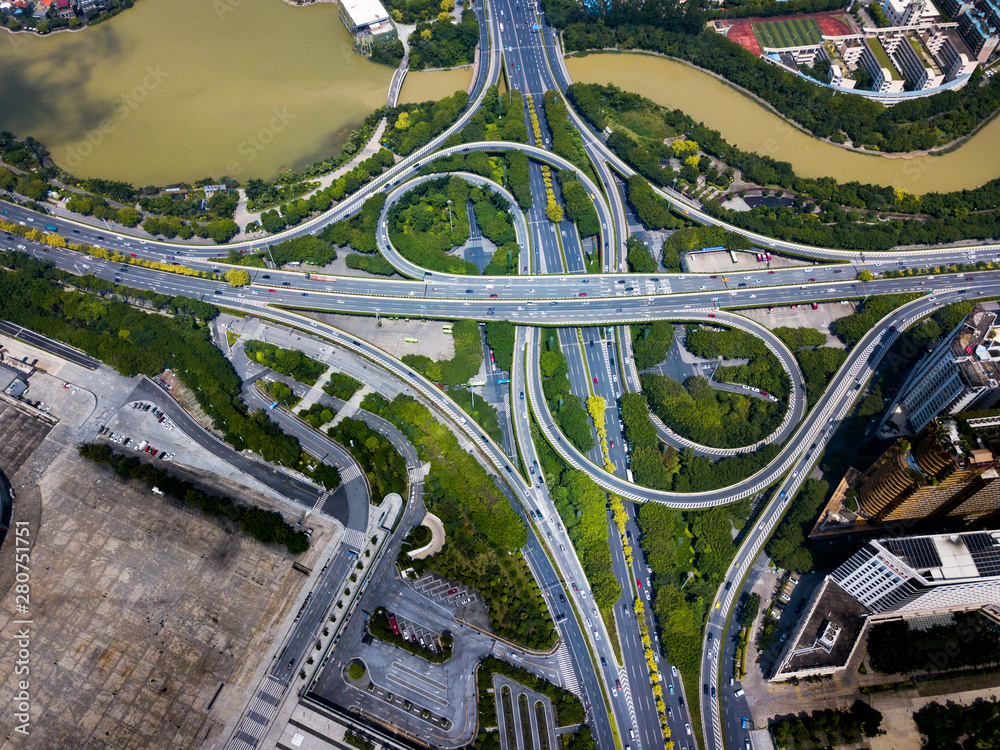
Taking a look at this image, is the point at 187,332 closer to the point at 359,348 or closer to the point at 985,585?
the point at 359,348

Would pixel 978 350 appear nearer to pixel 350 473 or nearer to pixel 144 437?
pixel 350 473

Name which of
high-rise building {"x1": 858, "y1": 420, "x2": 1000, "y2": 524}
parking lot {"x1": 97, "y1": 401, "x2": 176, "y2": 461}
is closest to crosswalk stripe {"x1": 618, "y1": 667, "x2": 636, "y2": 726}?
high-rise building {"x1": 858, "y1": 420, "x2": 1000, "y2": 524}

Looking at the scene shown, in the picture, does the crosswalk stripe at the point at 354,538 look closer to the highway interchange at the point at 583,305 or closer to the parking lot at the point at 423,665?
the parking lot at the point at 423,665

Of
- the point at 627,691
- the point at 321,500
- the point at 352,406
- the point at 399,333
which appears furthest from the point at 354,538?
the point at 627,691

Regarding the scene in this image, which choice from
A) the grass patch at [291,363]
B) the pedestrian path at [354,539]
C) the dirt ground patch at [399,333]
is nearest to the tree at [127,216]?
the grass patch at [291,363]

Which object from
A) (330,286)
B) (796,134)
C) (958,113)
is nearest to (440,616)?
(330,286)

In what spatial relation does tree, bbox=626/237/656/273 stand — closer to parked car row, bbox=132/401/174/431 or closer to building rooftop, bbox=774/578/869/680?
building rooftop, bbox=774/578/869/680
